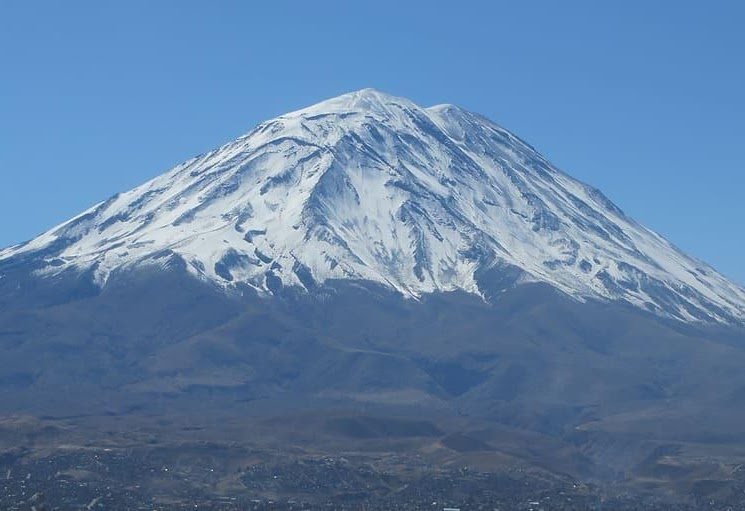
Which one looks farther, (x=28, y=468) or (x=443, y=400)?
(x=443, y=400)

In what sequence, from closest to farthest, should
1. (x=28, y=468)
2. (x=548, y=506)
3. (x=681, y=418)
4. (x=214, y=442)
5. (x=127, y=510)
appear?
(x=127, y=510), (x=548, y=506), (x=28, y=468), (x=214, y=442), (x=681, y=418)

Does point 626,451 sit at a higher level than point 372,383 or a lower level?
lower

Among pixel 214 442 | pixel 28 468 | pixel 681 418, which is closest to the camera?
pixel 28 468

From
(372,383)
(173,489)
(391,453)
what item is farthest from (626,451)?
(173,489)

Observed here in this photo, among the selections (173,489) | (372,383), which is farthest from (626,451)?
(173,489)

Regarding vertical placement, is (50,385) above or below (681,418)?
above

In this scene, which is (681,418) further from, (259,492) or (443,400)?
(259,492)

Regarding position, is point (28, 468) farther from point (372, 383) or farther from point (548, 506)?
point (372, 383)

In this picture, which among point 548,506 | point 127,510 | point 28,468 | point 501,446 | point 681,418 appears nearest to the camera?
point 127,510

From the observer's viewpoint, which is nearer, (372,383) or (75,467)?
(75,467)
